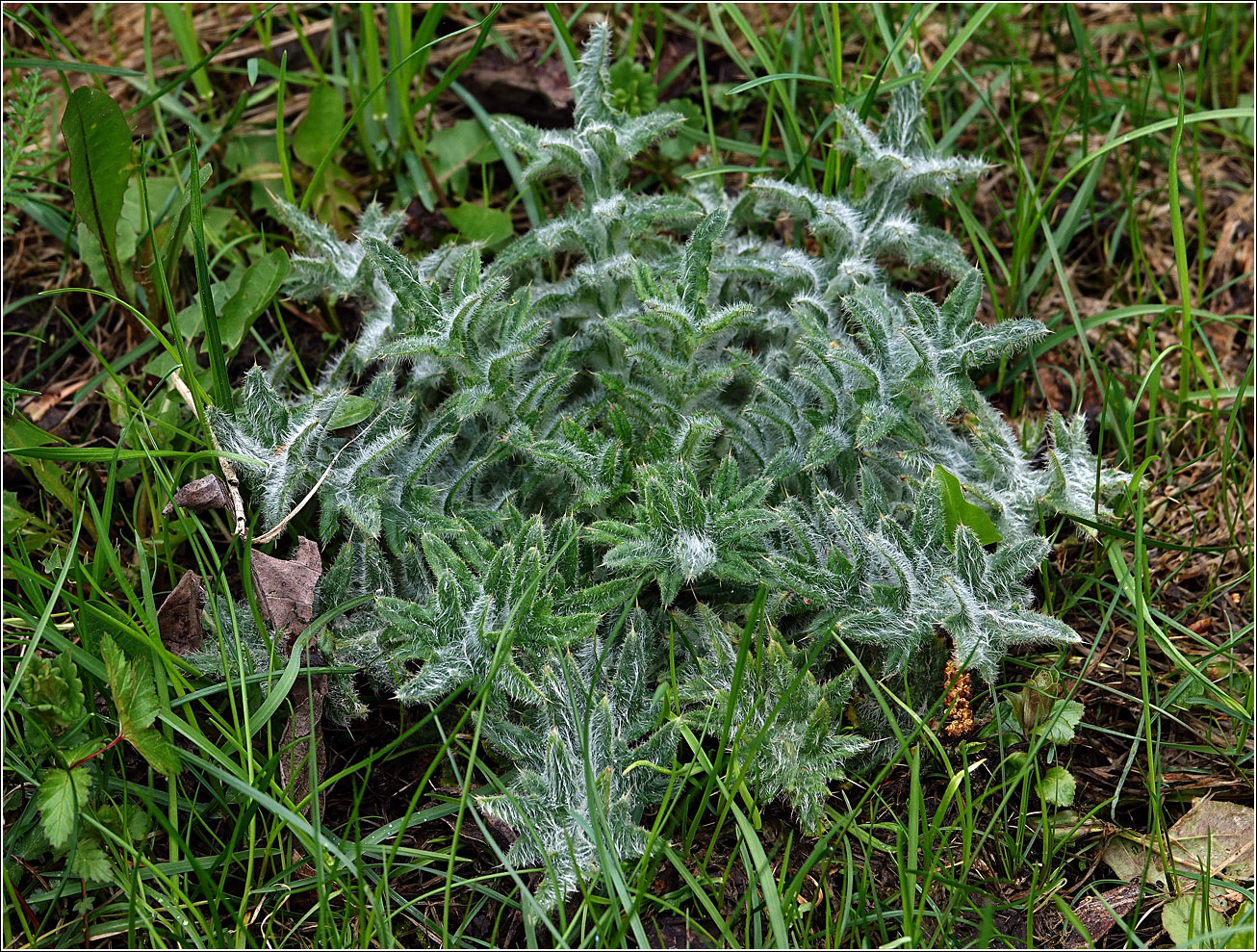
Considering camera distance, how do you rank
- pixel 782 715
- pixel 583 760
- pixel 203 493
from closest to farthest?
pixel 583 760
pixel 782 715
pixel 203 493

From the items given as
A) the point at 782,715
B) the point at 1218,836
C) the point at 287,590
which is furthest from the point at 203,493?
the point at 1218,836

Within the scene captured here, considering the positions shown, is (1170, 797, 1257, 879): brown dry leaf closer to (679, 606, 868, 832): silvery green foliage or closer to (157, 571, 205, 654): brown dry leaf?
(679, 606, 868, 832): silvery green foliage

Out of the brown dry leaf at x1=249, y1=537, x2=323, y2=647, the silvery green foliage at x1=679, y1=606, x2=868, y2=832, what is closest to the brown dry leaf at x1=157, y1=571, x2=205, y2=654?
the brown dry leaf at x1=249, y1=537, x2=323, y2=647

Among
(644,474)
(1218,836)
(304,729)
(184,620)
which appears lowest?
(1218,836)

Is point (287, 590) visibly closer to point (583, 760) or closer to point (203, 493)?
point (203, 493)

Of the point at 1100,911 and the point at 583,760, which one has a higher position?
the point at 583,760

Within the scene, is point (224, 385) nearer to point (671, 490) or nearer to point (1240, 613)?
point (671, 490)
